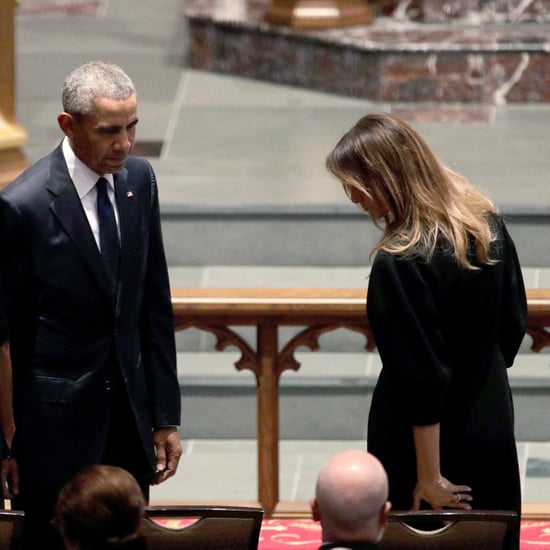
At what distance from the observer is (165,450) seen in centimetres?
388

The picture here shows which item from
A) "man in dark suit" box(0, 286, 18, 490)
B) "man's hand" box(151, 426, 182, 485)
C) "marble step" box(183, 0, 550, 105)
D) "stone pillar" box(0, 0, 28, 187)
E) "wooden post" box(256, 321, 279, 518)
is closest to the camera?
"man in dark suit" box(0, 286, 18, 490)

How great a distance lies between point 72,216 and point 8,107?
133 inches

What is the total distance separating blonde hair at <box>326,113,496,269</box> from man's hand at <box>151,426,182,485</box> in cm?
81

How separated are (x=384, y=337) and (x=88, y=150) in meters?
0.82

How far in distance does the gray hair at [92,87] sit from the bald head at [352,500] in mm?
1134

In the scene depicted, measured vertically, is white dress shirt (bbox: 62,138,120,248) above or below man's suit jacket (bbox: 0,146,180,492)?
above

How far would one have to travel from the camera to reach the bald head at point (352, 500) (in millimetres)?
2770

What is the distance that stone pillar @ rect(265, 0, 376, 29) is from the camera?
9156 mm

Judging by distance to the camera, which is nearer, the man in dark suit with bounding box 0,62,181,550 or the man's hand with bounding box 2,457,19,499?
the man in dark suit with bounding box 0,62,181,550

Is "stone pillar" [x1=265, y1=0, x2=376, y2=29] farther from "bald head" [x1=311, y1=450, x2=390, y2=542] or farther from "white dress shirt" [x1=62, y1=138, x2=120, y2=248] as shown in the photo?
"bald head" [x1=311, y1=450, x2=390, y2=542]

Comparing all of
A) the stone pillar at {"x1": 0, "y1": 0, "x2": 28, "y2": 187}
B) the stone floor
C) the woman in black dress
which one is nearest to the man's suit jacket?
the woman in black dress

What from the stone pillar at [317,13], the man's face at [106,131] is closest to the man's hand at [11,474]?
the man's face at [106,131]

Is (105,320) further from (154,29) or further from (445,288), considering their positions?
(154,29)

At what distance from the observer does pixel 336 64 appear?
29.4 ft
